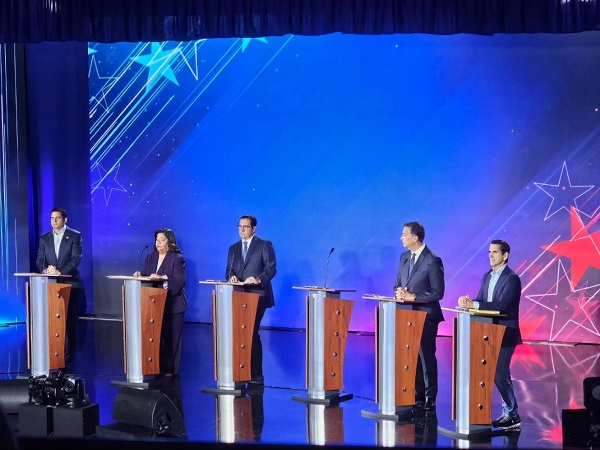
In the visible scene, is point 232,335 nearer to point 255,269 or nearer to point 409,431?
point 255,269

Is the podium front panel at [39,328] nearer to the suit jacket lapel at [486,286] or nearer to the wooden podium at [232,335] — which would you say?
the wooden podium at [232,335]

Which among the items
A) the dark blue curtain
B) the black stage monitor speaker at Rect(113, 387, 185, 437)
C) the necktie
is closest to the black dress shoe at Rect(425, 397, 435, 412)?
the necktie

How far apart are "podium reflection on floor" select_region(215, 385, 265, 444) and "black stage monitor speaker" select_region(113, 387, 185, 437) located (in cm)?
51

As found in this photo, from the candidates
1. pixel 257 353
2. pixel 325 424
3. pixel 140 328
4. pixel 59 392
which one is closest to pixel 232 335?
pixel 257 353

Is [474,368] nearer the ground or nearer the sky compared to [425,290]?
nearer the ground

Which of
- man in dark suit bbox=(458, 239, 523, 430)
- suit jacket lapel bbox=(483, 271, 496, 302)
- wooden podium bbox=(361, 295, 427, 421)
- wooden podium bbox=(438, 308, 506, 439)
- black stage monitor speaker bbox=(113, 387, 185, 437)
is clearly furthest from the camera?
wooden podium bbox=(361, 295, 427, 421)

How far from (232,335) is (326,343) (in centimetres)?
91

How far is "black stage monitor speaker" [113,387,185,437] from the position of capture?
17.4 feet

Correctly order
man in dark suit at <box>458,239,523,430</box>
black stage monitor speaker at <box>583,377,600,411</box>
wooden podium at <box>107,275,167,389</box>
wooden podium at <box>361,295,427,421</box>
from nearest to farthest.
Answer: black stage monitor speaker at <box>583,377,600,411</box> → man in dark suit at <box>458,239,523,430</box> → wooden podium at <box>361,295,427,421</box> → wooden podium at <box>107,275,167,389</box>

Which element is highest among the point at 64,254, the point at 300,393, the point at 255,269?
the point at 64,254

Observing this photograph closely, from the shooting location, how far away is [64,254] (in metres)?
9.10

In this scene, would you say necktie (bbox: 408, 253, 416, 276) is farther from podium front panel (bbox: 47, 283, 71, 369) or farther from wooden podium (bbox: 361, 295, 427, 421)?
podium front panel (bbox: 47, 283, 71, 369)

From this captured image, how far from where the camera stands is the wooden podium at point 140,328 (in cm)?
798

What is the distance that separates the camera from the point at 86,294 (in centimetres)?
1259
